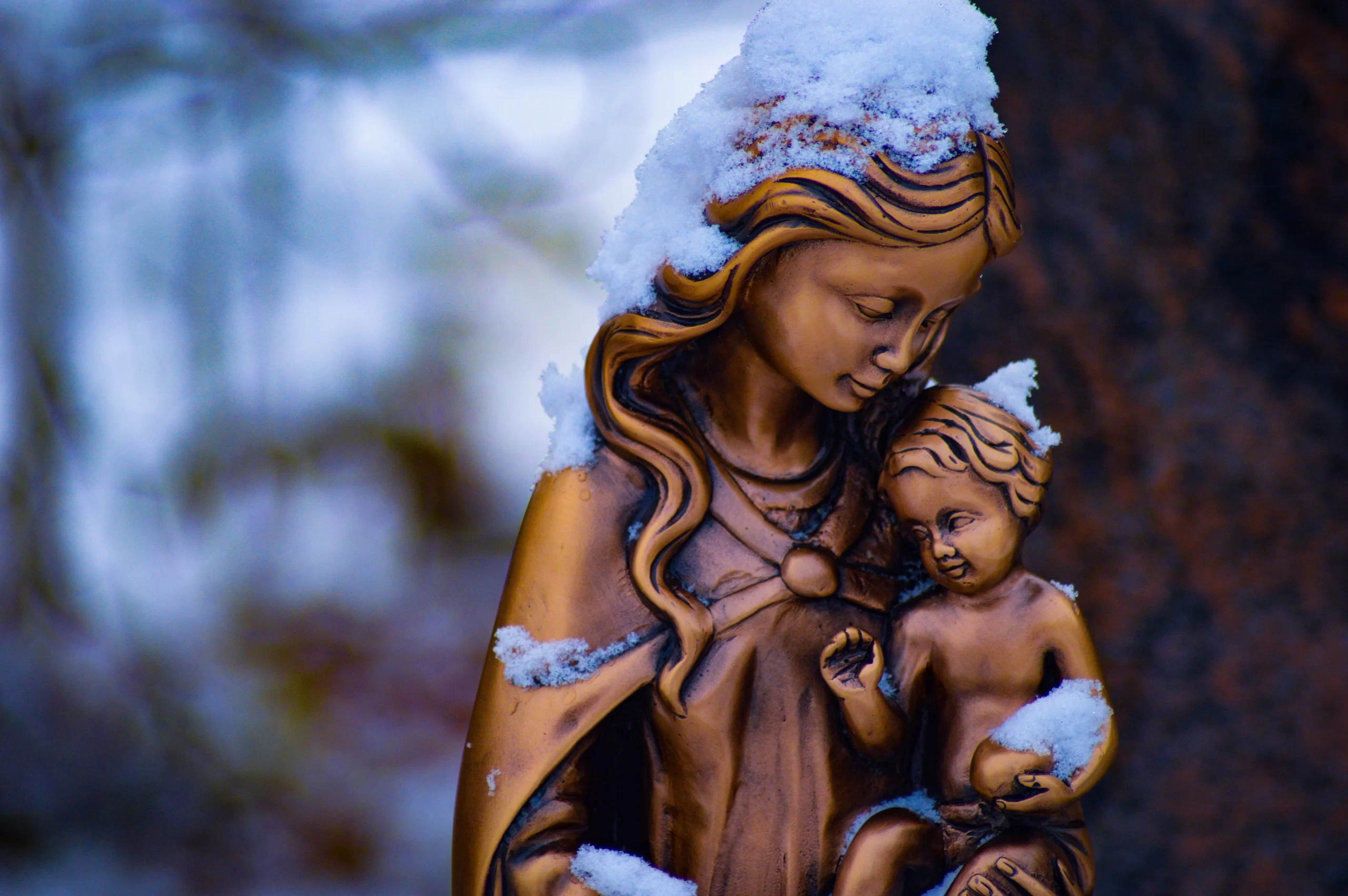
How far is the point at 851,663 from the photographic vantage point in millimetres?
753

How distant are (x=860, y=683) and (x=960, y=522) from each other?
0.12m

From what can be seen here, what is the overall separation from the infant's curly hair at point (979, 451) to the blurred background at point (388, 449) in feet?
2.44

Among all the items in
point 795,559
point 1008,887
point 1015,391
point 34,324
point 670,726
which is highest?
point 34,324

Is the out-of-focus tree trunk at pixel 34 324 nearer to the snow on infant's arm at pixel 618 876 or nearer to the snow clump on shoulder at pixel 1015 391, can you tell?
the snow on infant's arm at pixel 618 876

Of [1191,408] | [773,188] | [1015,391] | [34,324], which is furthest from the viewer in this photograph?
[34,324]

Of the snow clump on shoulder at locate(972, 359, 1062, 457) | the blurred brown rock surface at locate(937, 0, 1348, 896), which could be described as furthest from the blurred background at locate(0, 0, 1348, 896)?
the snow clump on shoulder at locate(972, 359, 1062, 457)

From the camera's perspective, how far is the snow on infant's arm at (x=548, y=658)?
2.48 feet

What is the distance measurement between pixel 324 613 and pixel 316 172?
710mm

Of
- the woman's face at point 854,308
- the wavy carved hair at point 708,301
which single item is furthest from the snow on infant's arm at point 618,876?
the woman's face at point 854,308

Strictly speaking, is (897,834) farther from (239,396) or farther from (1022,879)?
(239,396)

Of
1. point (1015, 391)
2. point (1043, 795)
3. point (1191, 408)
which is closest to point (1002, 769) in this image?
point (1043, 795)

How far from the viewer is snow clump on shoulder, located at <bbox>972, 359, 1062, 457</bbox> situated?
2.55ft

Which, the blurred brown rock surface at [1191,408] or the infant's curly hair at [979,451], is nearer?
the infant's curly hair at [979,451]

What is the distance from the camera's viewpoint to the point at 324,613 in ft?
6.17
